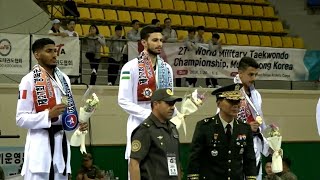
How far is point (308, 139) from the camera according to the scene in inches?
627

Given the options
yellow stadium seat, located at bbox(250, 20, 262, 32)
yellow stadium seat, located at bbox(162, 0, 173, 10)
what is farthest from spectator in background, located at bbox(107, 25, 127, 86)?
yellow stadium seat, located at bbox(250, 20, 262, 32)

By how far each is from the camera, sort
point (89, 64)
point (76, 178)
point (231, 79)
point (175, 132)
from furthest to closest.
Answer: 1. point (231, 79)
2. point (89, 64)
3. point (76, 178)
4. point (175, 132)

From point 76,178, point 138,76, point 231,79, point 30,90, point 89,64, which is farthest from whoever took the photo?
point 231,79

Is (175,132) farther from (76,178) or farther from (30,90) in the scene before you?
(76,178)

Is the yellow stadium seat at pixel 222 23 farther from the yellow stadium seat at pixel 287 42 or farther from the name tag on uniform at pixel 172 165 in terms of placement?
the name tag on uniform at pixel 172 165

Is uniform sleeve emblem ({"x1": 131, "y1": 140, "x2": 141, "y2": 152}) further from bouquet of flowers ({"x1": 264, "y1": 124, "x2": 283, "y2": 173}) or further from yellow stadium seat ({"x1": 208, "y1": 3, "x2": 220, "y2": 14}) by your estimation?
yellow stadium seat ({"x1": 208, "y1": 3, "x2": 220, "y2": 14})

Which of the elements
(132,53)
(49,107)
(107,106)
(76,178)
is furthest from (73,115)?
(132,53)

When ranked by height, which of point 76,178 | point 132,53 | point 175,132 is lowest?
point 76,178

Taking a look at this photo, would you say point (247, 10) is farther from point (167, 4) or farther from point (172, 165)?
point (172, 165)

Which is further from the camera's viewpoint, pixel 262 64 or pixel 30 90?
pixel 262 64

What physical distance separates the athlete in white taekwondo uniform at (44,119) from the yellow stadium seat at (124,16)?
468 inches

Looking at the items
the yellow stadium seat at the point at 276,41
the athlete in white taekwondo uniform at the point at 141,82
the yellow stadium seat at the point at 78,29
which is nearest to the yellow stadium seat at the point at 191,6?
the yellow stadium seat at the point at 276,41

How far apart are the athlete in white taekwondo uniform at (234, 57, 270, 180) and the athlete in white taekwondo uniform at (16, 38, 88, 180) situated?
7.19 feet

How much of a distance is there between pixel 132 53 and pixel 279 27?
25.9ft
